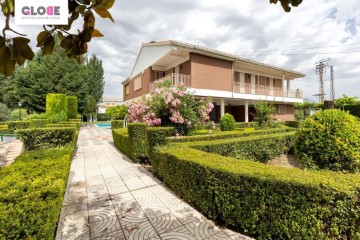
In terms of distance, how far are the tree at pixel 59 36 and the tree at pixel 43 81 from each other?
2798 centimetres

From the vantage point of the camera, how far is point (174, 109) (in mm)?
7895

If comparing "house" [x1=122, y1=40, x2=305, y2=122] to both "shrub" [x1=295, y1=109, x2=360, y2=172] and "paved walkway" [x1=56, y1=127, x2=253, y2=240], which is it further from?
"paved walkway" [x1=56, y1=127, x2=253, y2=240]

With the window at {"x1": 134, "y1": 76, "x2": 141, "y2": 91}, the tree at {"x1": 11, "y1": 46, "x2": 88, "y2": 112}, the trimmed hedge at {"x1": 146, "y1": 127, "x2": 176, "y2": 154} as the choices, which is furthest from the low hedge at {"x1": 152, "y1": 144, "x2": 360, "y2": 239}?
the tree at {"x1": 11, "y1": 46, "x2": 88, "y2": 112}

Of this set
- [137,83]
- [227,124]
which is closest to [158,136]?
[227,124]

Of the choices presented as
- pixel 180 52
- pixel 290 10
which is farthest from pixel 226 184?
pixel 180 52

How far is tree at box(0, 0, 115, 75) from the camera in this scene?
990 mm

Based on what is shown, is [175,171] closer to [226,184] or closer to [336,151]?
[226,184]

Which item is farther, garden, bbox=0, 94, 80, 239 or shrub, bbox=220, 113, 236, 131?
shrub, bbox=220, 113, 236, 131

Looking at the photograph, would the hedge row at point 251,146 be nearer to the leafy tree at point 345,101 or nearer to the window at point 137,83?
the window at point 137,83

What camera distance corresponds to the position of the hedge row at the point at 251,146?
6000 millimetres

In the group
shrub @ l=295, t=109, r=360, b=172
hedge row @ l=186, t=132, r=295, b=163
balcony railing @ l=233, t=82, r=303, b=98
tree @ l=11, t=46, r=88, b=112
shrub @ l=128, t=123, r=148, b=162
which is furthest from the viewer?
tree @ l=11, t=46, r=88, b=112

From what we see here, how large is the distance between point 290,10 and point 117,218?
→ 3.88m

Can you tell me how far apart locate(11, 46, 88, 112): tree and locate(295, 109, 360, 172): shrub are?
2788cm

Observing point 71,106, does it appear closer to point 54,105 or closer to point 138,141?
point 54,105
